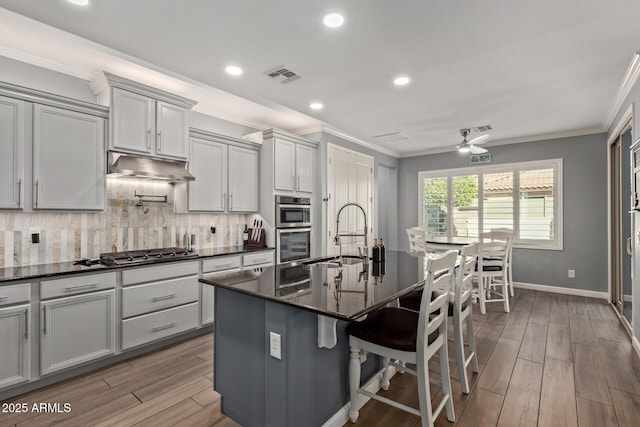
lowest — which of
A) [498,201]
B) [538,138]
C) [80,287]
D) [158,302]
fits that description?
[158,302]

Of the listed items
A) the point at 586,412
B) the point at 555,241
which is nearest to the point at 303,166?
the point at 586,412

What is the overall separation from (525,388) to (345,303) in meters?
1.91

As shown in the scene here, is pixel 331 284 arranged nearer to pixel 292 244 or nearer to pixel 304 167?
pixel 292 244

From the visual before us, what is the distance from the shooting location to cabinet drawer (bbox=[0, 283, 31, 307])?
219 cm

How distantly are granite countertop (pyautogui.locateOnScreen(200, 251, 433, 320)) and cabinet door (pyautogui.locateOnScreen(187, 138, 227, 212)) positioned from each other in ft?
5.76

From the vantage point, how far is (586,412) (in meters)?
2.09

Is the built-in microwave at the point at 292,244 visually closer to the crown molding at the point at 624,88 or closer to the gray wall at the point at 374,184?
the gray wall at the point at 374,184

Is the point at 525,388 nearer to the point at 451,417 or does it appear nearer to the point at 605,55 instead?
the point at 451,417

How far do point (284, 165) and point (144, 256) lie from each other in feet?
6.91

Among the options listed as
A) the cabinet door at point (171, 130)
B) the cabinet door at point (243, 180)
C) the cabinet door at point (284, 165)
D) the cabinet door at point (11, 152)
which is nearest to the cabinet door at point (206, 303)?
the cabinet door at point (243, 180)

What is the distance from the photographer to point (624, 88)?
11.0ft

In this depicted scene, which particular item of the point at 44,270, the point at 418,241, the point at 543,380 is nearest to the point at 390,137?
the point at 418,241

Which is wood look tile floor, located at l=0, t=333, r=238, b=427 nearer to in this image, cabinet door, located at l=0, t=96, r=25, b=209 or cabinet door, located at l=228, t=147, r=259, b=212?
cabinet door, located at l=0, t=96, r=25, b=209

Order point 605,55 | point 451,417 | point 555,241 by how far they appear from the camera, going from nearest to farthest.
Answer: point 451,417 < point 605,55 < point 555,241
